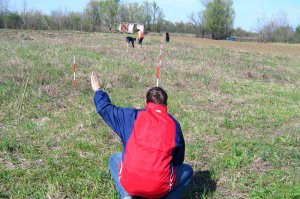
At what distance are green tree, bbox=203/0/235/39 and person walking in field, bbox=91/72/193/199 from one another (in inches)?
3018

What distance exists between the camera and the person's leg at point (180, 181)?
3797mm

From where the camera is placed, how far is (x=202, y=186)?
16.0 ft

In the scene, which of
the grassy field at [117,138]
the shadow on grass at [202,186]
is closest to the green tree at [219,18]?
the grassy field at [117,138]

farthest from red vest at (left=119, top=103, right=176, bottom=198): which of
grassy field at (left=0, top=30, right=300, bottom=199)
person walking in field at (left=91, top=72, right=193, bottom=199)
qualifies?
grassy field at (left=0, top=30, right=300, bottom=199)

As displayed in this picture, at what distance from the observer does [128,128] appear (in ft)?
12.0

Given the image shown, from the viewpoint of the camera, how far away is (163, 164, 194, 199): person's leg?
3797 millimetres

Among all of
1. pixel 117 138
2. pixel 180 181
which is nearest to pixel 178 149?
pixel 180 181

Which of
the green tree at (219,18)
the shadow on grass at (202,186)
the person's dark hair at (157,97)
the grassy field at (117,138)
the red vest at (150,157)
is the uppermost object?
the green tree at (219,18)

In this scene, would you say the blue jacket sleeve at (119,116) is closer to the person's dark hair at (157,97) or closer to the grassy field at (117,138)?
the person's dark hair at (157,97)

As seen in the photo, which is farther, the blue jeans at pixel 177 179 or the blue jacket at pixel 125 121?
the blue jeans at pixel 177 179

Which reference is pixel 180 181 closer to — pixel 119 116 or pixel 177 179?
pixel 177 179

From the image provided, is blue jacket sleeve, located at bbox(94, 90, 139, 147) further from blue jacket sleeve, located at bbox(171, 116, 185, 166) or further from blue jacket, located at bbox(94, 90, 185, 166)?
blue jacket sleeve, located at bbox(171, 116, 185, 166)

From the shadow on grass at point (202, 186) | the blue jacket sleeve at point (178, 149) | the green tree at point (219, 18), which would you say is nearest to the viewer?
the blue jacket sleeve at point (178, 149)

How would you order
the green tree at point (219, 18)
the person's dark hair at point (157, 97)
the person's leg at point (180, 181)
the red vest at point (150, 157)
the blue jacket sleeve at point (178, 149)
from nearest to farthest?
the red vest at point (150, 157) → the blue jacket sleeve at point (178, 149) → the person's dark hair at point (157, 97) → the person's leg at point (180, 181) → the green tree at point (219, 18)
